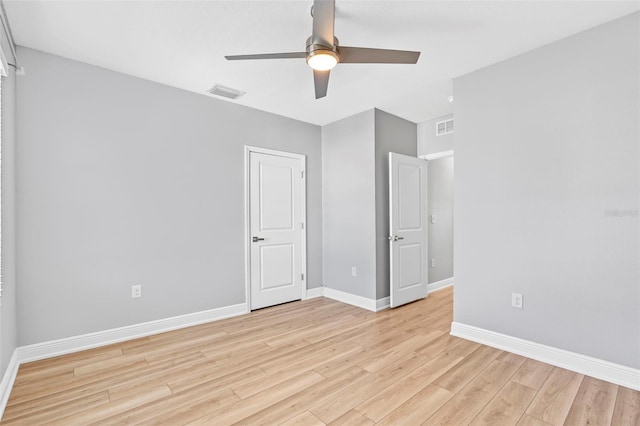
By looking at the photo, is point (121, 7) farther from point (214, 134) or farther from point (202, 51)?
point (214, 134)

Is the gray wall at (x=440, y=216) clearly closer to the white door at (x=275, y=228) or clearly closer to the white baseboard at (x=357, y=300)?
the white baseboard at (x=357, y=300)

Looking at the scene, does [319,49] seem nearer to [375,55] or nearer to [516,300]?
[375,55]

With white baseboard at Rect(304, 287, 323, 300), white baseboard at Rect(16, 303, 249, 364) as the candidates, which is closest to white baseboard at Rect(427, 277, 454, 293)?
white baseboard at Rect(304, 287, 323, 300)

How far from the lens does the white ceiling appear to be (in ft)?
6.84

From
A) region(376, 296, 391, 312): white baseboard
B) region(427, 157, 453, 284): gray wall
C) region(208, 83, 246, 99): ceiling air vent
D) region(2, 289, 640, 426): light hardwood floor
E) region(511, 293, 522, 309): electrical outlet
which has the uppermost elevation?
region(208, 83, 246, 99): ceiling air vent

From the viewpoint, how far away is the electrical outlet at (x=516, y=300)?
268cm

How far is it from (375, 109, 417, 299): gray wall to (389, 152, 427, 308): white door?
0.49ft

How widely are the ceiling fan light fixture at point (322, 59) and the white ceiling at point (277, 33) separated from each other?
1.35ft

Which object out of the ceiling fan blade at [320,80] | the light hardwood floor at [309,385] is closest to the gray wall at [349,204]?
the light hardwood floor at [309,385]

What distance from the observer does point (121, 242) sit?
9.80ft

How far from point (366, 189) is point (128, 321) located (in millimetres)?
3031

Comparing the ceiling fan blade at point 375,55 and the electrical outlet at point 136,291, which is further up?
the ceiling fan blade at point 375,55

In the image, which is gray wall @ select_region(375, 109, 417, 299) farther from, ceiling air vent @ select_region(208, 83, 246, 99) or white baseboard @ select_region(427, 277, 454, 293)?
ceiling air vent @ select_region(208, 83, 246, 99)

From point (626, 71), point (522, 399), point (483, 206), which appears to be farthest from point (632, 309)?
point (626, 71)
